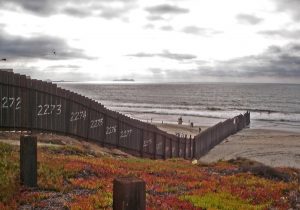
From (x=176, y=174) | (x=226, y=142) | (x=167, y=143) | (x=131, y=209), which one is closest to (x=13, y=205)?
(x=131, y=209)

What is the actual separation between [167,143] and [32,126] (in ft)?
56.0

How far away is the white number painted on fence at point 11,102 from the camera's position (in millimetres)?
21438

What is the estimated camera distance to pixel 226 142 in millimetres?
56031

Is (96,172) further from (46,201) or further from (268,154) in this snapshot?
(268,154)

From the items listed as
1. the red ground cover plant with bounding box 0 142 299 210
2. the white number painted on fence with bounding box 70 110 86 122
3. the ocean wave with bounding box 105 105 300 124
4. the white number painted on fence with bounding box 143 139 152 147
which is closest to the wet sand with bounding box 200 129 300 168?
the white number painted on fence with bounding box 143 139 152 147

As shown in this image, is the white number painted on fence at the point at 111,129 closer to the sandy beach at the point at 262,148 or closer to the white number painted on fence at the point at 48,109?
the white number painted on fence at the point at 48,109

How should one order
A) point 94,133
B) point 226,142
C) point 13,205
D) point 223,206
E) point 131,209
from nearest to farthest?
point 131,209, point 13,205, point 223,206, point 94,133, point 226,142

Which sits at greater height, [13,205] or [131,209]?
[131,209]

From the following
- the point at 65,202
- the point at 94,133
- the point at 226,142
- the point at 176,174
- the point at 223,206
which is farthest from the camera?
the point at 226,142

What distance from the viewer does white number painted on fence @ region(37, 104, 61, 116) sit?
23281mm

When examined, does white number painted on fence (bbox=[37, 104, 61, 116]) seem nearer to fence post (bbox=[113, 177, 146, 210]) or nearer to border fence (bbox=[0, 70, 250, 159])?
border fence (bbox=[0, 70, 250, 159])

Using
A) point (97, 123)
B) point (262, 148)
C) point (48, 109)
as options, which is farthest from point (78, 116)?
point (262, 148)

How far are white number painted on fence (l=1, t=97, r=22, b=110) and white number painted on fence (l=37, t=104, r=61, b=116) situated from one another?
136 cm

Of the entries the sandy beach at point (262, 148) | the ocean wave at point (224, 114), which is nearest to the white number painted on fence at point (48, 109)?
the sandy beach at point (262, 148)
